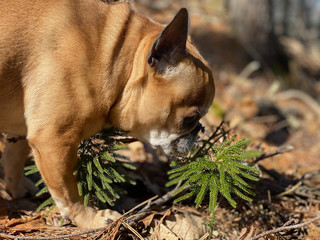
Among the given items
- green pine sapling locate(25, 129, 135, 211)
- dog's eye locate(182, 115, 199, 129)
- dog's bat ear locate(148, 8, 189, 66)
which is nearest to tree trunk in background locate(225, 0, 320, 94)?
dog's eye locate(182, 115, 199, 129)

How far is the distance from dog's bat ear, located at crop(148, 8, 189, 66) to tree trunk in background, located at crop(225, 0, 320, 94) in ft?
21.5

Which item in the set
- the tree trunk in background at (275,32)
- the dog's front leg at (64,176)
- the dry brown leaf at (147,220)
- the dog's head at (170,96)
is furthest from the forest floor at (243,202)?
the tree trunk in background at (275,32)

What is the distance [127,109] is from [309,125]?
17.5 ft

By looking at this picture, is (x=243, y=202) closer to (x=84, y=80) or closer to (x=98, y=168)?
(x=98, y=168)

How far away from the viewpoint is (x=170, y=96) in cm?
263

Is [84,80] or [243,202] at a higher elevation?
[84,80]

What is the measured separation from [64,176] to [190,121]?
98cm

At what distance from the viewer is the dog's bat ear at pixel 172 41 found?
225 cm

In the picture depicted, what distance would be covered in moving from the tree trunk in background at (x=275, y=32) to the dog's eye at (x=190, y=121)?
252 inches

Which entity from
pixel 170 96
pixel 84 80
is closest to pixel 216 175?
pixel 170 96

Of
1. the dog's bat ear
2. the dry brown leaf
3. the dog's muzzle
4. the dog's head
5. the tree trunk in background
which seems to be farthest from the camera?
the tree trunk in background

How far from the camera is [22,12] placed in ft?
8.09

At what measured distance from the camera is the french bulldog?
2.40 m

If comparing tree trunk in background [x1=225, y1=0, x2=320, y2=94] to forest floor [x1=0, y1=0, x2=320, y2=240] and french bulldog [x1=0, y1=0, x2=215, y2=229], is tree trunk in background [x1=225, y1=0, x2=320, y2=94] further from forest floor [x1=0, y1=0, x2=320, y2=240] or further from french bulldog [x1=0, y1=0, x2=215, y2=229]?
french bulldog [x1=0, y1=0, x2=215, y2=229]
